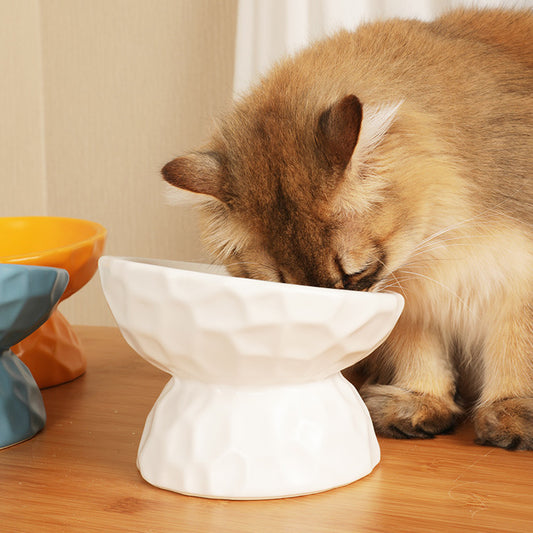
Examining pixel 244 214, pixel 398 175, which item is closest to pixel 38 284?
pixel 244 214

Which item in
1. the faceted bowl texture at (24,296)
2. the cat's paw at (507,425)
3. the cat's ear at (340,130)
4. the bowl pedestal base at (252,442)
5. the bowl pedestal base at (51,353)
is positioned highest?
the cat's ear at (340,130)

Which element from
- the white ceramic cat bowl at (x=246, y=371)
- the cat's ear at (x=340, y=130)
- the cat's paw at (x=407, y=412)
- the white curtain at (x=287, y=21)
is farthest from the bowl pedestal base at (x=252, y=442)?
the white curtain at (x=287, y=21)

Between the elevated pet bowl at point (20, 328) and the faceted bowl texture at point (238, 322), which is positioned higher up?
the faceted bowl texture at point (238, 322)

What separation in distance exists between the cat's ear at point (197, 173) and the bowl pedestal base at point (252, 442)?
36 centimetres

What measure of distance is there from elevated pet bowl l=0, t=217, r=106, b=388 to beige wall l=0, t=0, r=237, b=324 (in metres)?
1.19

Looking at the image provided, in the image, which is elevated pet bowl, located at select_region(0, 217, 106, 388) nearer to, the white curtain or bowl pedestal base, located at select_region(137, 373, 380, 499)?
bowl pedestal base, located at select_region(137, 373, 380, 499)

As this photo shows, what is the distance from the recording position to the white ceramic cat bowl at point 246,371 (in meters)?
0.69

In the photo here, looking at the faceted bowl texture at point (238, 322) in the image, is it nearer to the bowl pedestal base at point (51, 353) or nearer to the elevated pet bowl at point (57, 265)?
the elevated pet bowl at point (57, 265)

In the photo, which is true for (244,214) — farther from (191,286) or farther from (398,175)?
(191,286)

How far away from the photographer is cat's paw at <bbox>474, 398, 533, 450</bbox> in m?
0.91

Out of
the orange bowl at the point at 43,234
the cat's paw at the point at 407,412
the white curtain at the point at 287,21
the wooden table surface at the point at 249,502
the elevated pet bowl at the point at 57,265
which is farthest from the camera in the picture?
the white curtain at the point at 287,21

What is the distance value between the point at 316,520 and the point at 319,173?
0.50 meters

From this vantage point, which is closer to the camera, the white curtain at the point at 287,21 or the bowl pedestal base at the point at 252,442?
the bowl pedestal base at the point at 252,442

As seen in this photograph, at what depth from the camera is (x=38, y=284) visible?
2.81 feet
